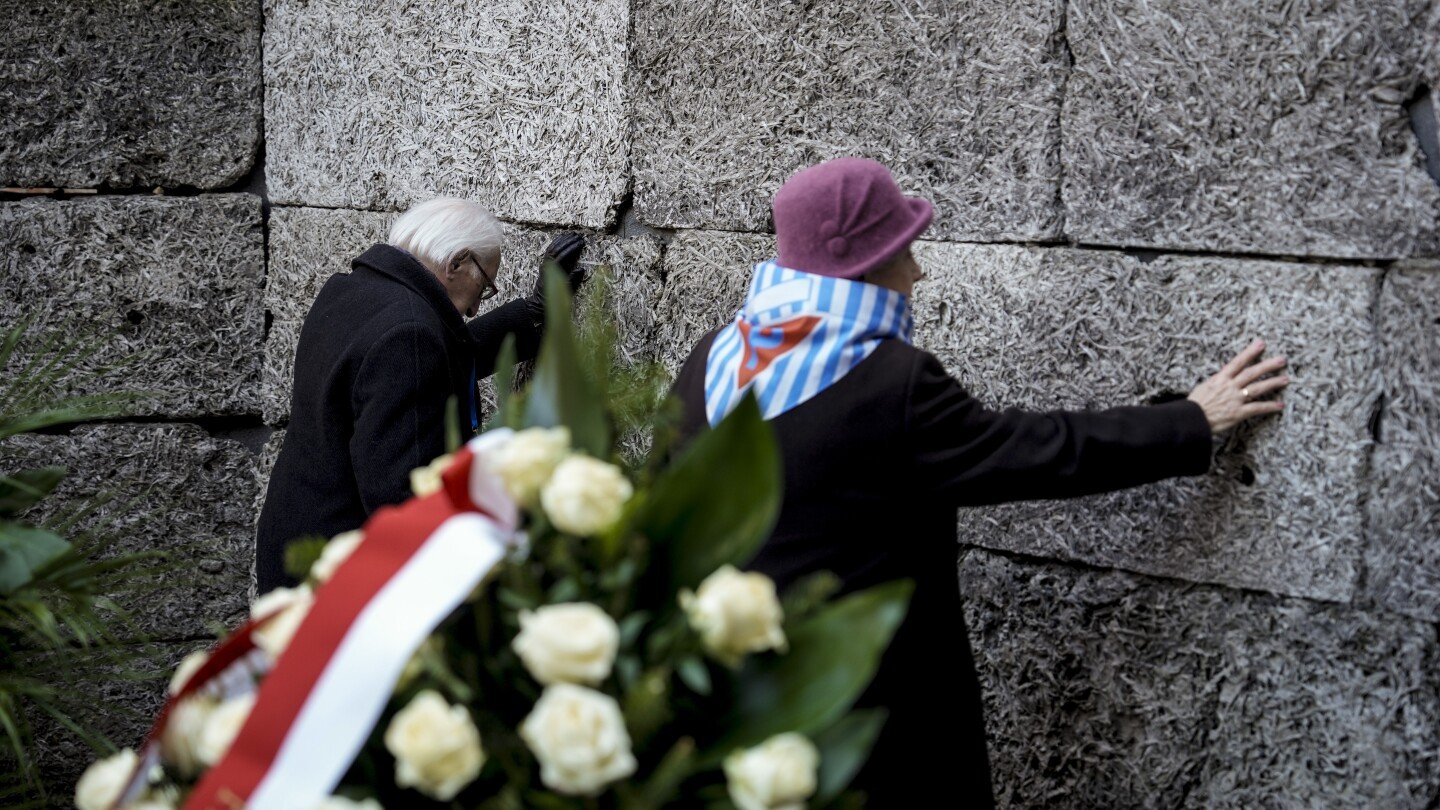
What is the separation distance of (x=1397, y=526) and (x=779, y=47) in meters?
1.50

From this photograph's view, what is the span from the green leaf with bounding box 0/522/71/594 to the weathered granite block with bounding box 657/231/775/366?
1.51m

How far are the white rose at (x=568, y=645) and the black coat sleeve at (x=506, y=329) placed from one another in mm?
2324

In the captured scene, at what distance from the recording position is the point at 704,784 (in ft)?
3.77

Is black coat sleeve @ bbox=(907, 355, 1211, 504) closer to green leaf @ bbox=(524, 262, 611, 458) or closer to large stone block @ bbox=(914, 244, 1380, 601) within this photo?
large stone block @ bbox=(914, 244, 1380, 601)

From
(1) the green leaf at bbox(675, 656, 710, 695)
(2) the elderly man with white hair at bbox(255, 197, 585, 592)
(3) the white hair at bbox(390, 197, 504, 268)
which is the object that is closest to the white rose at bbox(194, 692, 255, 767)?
(1) the green leaf at bbox(675, 656, 710, 695)

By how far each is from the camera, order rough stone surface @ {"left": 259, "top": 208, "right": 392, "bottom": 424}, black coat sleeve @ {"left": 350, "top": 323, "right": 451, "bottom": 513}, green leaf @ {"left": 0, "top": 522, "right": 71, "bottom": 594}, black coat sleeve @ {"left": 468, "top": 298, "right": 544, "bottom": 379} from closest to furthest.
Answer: green leaf @ {"left": 0, "top": 522, "right": 71, "bottom": 594}, black coat sleeve @ {"left": 350, "top": 323, "right": 451, "bottom": 513}, black coat sleeve @ {"left": 468, "top": 298, "right": 544, "bottom": 379}, rough stone surface @ {"left": 259, "top": 208, "right": 392, "bottom": 424}

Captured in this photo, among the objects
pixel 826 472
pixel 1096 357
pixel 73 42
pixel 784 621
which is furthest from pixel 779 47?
pixel 73 42

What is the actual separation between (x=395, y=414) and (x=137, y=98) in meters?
2.06

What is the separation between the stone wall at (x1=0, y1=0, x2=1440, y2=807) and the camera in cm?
208

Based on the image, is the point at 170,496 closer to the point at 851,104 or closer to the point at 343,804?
the point at 851,104

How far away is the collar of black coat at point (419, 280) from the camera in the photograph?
292 centimetres

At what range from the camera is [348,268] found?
3908 mm

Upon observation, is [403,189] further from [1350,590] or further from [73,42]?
[1350,590]

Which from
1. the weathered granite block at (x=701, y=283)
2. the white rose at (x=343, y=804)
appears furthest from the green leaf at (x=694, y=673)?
the weathered granite block at (x=701, y=283)
